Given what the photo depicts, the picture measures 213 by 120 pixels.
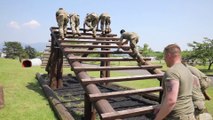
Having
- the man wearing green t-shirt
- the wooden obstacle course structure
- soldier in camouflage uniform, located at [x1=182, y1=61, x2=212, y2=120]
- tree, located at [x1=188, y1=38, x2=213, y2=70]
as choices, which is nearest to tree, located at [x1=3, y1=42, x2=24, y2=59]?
tree, located at [x1=188, y1=38, x2=213, y2=70]

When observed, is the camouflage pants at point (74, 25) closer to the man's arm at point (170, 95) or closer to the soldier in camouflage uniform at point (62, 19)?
the soldier in camouflage uniform at point (62, 19)

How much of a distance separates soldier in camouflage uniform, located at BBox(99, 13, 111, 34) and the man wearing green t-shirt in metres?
8.18

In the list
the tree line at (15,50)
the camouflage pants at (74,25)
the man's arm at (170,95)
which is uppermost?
the camouflage pants at (74,25)

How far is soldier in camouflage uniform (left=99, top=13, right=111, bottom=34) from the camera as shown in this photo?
11673mm

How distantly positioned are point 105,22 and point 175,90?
8.71 meters

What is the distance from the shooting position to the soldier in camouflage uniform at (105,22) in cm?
1167

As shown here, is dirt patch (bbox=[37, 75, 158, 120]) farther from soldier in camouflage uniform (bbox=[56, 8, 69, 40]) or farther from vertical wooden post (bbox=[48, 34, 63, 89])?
soldier in camouflage uniform (bbox=[56, 8, 69, 40])

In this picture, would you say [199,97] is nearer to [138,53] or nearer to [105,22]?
[138,53]

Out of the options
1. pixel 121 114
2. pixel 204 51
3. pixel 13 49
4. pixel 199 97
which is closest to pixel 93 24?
pixel 121 114

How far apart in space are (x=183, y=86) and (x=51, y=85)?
8.65 meters

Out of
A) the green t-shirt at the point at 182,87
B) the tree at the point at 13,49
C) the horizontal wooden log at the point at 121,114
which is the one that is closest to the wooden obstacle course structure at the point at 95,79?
the horizontal wooden log at the point at 121,114

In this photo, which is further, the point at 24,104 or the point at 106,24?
the point at 106,24

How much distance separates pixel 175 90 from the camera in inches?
137

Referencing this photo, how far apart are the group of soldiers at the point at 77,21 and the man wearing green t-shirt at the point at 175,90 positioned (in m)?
6.53
